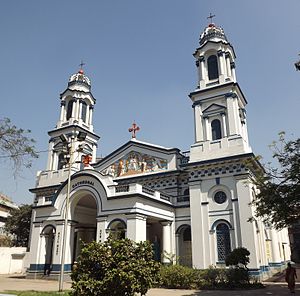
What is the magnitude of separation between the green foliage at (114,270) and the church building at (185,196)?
854 cm

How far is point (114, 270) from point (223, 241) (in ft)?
42.6

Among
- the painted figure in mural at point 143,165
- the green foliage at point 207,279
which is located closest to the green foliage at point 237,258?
the green foliage at point 207,279

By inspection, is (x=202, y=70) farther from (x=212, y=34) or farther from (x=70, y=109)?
(x=70, y=109)

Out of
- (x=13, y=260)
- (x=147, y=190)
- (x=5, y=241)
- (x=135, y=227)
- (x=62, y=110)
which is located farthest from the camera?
(x=5, y=241)

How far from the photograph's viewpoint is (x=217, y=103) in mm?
23875

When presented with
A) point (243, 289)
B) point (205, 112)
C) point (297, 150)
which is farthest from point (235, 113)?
point (243, 289)

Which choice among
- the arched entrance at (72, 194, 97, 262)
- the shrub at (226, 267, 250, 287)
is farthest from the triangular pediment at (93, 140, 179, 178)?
the shrub at (226, 267, 250, 287)

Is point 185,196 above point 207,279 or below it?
above

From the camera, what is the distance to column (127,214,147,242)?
19.0 m

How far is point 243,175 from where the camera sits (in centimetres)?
2078

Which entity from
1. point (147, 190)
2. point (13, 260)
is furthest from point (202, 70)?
point (13, 260)

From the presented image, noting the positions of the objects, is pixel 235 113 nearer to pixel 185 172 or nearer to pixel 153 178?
pixel 185 172

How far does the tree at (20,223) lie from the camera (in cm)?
3628

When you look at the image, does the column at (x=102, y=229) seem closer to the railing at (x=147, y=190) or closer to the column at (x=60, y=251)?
the column at (x=60, y=251)
